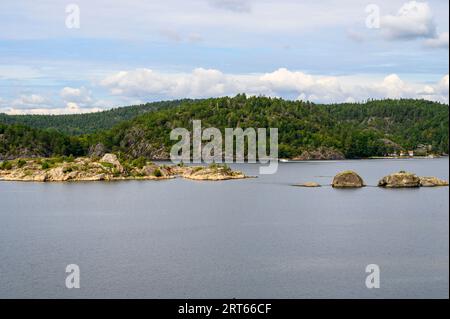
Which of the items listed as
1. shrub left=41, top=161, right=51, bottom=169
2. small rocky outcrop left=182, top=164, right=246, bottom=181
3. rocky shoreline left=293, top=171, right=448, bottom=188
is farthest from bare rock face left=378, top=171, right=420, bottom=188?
shrub left=41, top=161, right=51, bottom=169

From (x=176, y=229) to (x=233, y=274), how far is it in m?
28.7

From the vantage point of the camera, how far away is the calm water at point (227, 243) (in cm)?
5238

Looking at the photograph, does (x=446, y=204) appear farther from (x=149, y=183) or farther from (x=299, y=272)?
(x=149, y=183)

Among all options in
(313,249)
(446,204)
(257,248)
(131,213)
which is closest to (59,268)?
(257,248)

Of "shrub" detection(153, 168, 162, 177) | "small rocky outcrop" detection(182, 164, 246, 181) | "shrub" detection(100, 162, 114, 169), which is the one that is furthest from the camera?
"shrub" detection(153, 168, 162, 177)

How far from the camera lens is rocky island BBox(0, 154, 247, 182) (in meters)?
164

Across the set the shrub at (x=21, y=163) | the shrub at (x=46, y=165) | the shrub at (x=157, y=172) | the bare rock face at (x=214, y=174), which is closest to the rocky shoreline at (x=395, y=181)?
the bare rock face at (x=214, y=174)

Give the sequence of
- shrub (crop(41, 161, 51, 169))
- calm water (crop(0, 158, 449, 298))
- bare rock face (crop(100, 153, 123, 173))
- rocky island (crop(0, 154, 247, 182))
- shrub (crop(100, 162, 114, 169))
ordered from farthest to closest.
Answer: shrub (crop(41, 161, 51, 169)) → bare rock face (crop(100, 153, 123, 173)) → shrub (crop(100, 162, 114, 169)) → rocky island (crop(0, 154, 247, 182)) → calm water (crop(0, 158, 449, 298))

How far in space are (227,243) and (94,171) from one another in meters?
96.9

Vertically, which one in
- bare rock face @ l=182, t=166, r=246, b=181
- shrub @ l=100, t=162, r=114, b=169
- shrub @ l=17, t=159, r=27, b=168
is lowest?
bare rock face @ l=182, t=166, r=246, b=181

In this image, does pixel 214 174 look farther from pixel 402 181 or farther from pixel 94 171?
pixel 402 181

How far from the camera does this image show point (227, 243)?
73.1 m

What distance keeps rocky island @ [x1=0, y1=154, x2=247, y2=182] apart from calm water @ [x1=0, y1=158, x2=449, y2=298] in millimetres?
31831

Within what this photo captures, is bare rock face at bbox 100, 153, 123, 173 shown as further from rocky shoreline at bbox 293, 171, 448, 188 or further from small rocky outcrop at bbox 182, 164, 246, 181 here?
rocky shoreline at bbox 293, 171, 448, 188
